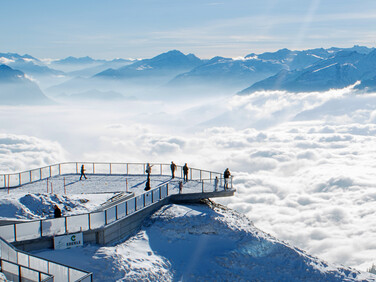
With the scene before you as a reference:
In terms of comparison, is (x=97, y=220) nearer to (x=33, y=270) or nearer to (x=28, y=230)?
(x=28, y=230)

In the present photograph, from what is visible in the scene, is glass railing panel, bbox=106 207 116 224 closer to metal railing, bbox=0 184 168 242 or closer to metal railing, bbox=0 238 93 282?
metal railing, bbox=0 184 168 242

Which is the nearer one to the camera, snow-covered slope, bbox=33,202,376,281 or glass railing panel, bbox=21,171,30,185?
snow-covered slope, bbox=33,202,376,281

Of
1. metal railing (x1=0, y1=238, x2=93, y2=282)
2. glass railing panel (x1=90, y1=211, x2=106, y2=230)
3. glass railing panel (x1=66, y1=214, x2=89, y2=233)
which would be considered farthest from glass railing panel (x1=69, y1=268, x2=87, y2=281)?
glass railing panel (x1=90, y1=211, x2=106, y2=230)

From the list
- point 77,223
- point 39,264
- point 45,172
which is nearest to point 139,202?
point 77,223

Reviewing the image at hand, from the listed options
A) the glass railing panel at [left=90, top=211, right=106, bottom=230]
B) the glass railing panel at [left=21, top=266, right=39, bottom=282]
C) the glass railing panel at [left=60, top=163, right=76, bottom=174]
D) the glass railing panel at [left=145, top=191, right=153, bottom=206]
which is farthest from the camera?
the glass railing panel at [left=60, top=163, right=76, bottom=174]

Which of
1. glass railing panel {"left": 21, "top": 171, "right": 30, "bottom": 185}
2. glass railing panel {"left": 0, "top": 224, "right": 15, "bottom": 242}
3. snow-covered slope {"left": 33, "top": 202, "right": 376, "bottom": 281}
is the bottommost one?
snow-covered slope {"left": 33, "top": 202, "right": 376, "bottom": 281}

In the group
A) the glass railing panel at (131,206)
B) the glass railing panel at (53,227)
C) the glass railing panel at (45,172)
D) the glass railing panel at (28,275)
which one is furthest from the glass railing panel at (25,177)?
the glass railing panel at (28,275)
